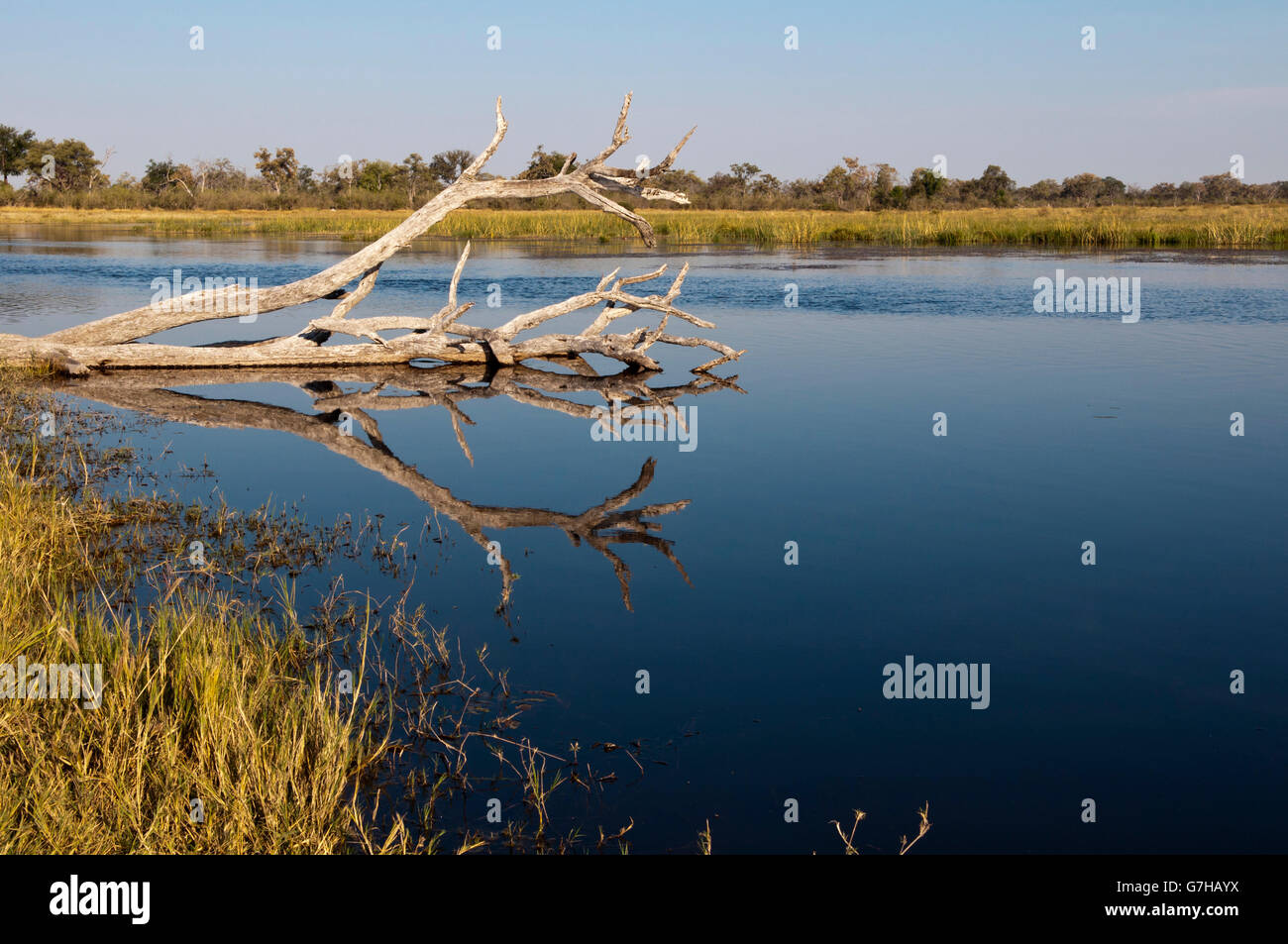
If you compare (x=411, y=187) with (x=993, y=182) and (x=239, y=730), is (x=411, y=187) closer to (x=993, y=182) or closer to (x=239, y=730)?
(x=993, y=182)

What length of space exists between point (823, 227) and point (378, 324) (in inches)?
1300

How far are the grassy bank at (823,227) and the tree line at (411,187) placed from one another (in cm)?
587

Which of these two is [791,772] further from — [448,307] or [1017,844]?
[448,307]

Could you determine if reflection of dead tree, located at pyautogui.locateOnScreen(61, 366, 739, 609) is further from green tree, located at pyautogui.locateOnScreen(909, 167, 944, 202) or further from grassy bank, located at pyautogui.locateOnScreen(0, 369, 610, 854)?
green tree, located at pyautogui.locateOnScreen(909, 167, 944, 202)

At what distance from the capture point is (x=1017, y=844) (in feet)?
13.2

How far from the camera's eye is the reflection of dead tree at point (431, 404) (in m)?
7.75

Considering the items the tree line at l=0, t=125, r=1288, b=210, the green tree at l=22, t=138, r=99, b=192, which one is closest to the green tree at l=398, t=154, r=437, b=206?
the tree line at l=0, t=125, r=1288, b=210

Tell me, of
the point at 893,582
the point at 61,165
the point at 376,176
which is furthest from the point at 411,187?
the point at 893,582

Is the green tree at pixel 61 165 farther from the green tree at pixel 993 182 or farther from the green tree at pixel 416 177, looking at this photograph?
the green tree at pixel 993 182

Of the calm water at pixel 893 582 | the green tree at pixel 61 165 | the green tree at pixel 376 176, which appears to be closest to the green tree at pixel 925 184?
the green tree at pixel 376 176

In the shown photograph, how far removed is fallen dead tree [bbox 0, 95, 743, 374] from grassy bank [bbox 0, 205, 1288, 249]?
88.5ft

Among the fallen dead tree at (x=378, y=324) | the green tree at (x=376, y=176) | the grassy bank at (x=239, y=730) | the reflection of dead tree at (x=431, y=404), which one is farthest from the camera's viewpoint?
the green tree at (x=376, y=176)

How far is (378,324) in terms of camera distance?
44.9 ft
